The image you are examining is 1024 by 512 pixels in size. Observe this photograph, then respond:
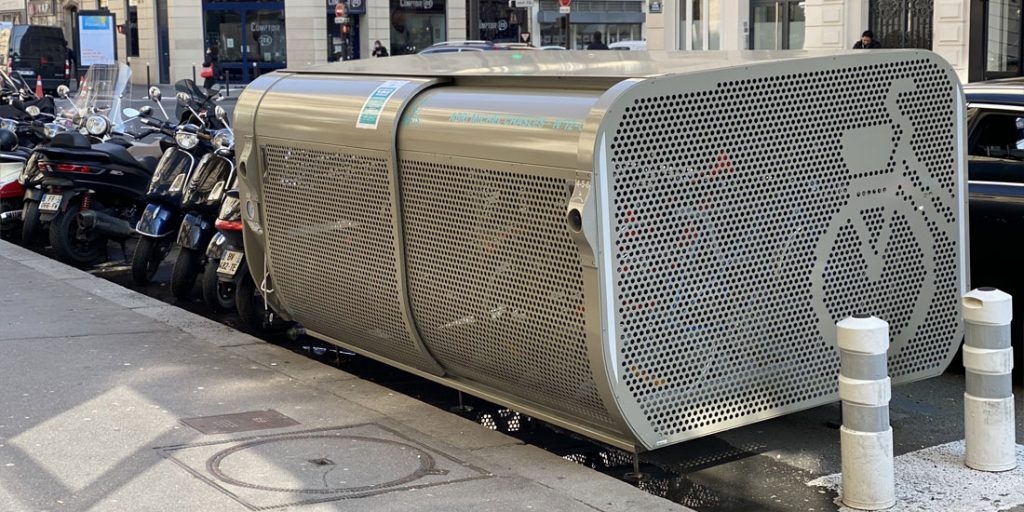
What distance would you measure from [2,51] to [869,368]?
37.9m

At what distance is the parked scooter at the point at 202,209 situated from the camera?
9375 millimetres

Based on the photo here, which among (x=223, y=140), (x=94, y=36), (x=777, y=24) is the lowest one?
(x=223, y=140)

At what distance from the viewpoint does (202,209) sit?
948 centimetres

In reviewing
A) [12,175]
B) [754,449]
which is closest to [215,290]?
[754,449]

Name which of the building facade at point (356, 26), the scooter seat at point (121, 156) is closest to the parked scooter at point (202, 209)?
the scooter seat at point (121, 156)

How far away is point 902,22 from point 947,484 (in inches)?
851

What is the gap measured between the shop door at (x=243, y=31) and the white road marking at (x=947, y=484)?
144ft

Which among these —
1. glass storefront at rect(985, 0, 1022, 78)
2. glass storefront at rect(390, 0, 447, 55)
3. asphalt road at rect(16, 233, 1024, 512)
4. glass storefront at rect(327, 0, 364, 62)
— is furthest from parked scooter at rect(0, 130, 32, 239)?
glass storefront at rect(390, 0, 447, 55)

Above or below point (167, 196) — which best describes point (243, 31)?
above

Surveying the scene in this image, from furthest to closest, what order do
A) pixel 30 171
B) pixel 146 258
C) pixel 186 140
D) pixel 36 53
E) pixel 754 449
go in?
pixel 36 53, pixel 30 171, pixel 146 258, pixel 186 140, pixel 754 449

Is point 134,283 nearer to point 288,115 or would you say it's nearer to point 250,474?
point 288,115

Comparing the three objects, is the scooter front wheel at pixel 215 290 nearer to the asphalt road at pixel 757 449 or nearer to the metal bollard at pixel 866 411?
the asphalt road at pixel 757 449

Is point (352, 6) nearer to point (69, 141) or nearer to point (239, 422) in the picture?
point (69, 141)

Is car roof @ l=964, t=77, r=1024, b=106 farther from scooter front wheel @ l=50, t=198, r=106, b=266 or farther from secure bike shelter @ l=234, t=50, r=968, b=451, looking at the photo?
scooter front wheel @ l=50, t=198, r=106, b=266
